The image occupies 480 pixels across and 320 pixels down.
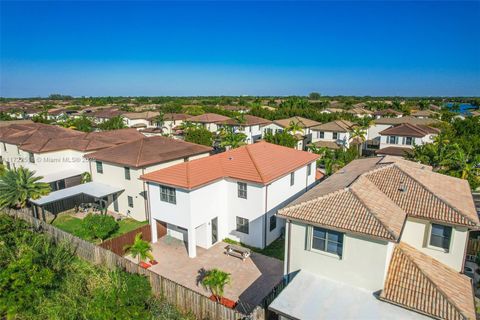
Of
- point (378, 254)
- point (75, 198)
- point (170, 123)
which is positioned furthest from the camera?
point (170, 123)

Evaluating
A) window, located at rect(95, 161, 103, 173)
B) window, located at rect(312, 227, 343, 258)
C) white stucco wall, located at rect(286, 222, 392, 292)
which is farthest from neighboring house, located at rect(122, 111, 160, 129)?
window, located at rect(312, 227, 343, 258)

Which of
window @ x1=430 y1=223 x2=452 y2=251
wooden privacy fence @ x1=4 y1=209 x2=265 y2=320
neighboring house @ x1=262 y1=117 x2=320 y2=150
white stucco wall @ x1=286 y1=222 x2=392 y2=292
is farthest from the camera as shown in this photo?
neighboring house @ x1=262 y1=117 x2=320 y2=150

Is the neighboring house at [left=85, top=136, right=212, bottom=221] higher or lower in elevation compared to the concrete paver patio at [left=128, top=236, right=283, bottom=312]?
higher

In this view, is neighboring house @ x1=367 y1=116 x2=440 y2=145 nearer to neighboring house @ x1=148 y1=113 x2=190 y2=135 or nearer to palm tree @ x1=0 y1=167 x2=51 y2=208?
neighboring house @ x1=148 y1=113 x2=190 y2=135

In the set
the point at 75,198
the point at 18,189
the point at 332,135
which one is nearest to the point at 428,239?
the point at 75,198

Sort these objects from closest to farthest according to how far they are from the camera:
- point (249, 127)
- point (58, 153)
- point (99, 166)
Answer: point (99, 166) < point (58, 153) < point (249, 127)

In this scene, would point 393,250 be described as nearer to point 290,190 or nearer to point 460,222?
point 460,222

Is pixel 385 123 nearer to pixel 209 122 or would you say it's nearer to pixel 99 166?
pixel 209 122

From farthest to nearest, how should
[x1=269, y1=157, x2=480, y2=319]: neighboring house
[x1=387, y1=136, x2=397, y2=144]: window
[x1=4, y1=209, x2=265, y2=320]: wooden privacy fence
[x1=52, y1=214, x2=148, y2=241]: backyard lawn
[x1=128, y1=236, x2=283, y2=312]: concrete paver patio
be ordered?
1. [x1=387, y1=136, x2=397, y2=144]: window
2. [x1=52, y1=214, x2=148, y2=241]: backyard lawn
3. [x1=128, y1=236, x2=283, y2=312]: concrete paver patio
4. [x1=4, y1=209, x2=265, y2=320]: wooden privacy fence
5. [x1=269, y1=157, x2=480, y2=319]: neighboring house
